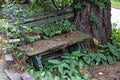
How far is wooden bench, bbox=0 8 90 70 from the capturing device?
14.9 ft

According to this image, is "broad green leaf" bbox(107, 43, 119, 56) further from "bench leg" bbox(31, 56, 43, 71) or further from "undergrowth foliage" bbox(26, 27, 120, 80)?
"bench leg" bbox(31, 56, 43, 71)

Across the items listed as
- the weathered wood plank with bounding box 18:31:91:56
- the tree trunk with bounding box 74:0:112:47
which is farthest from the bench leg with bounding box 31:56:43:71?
the tree trunk with bounding box 74:0:112:47

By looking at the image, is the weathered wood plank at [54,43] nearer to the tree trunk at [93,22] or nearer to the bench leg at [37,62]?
the bench leg at [37,62]

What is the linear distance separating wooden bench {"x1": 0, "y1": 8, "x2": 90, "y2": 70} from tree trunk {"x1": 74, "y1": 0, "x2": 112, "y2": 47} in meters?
0.21

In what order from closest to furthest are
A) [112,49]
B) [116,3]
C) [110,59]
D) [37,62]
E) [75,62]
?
[37,62] → [75,62] → [110,59] → [112,49] → [116,3]

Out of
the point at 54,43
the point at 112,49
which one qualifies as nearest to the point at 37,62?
the point at 54,43

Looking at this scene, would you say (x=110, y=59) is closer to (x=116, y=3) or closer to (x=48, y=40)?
(x=48, y=40)

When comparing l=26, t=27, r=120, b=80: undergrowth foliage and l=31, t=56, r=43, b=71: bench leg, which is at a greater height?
l=31, t=56, r=43, b=71: bench leg

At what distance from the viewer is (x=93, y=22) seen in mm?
5535

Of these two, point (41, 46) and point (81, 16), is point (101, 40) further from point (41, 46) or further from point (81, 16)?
point (41, 46)

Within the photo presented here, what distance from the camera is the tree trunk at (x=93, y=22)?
Answer: 5.47 meters

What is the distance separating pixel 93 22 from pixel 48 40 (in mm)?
1206

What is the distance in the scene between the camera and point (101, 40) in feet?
19.1

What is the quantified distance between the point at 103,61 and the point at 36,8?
5.89ft
